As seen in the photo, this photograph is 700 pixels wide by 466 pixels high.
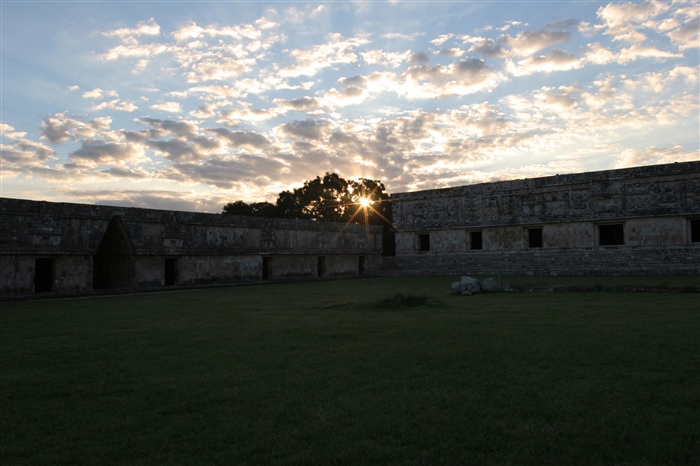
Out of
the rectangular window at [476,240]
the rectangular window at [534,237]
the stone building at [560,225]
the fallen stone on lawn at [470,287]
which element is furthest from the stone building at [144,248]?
the fallen stone on lawn at [470,287]

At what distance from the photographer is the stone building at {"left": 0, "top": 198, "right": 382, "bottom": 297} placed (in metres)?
14.9

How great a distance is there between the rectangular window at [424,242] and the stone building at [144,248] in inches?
184

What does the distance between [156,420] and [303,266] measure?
826 inches

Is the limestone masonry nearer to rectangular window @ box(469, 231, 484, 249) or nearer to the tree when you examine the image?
rectangular window @ box(469, 231, 484, 249)

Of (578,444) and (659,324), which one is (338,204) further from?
(578,444)

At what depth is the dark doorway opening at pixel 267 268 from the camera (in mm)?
22906

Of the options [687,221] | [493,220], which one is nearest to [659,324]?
[687,221]

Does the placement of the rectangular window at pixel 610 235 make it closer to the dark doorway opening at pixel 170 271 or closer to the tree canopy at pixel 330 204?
the tree canopy at pixel 330 204

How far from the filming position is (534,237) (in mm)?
24578

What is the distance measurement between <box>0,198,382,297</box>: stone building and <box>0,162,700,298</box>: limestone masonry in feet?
0.14

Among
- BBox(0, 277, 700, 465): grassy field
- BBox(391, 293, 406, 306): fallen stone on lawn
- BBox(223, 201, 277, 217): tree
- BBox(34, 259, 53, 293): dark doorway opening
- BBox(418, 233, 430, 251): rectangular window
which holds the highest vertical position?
BBox(223, 201, 277, 217): tree

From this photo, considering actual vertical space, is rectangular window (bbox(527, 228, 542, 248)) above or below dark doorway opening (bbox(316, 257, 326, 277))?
above

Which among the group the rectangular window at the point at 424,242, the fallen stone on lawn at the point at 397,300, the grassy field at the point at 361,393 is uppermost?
the rectangular window at the point at 424,242

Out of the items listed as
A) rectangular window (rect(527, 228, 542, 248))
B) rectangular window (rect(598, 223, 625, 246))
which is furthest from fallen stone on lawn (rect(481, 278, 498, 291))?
rectangular window (rect(598, 223, 625, 246))
